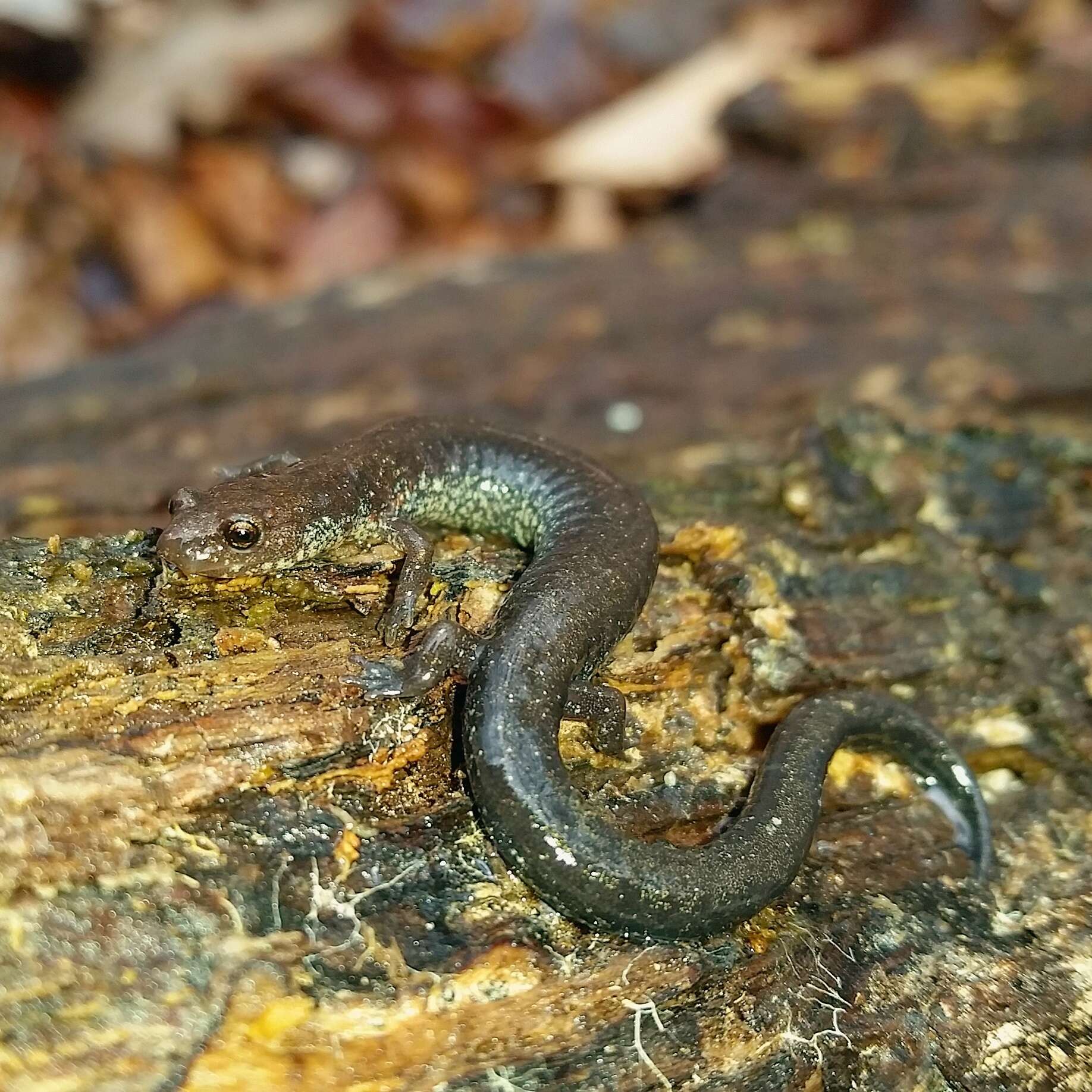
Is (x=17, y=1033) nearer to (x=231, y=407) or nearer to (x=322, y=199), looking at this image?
(x=231, y=407)

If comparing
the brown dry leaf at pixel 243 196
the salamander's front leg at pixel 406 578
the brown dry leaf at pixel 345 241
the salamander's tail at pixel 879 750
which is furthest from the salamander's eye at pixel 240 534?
the brown dry leaf at pixel 243 196

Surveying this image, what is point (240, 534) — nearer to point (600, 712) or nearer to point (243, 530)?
point (243, 530)

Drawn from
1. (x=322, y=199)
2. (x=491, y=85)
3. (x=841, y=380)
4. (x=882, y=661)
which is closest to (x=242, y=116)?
(x=322, y=199)

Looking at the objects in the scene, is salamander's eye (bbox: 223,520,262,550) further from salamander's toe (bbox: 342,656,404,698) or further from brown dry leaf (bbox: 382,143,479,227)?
brown dry leaf (bbox: 382,143,479,227)

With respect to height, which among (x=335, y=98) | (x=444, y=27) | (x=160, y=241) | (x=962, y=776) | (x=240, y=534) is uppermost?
(x=444, y=27)

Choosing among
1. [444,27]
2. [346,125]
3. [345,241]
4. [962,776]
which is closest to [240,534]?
[962,776]

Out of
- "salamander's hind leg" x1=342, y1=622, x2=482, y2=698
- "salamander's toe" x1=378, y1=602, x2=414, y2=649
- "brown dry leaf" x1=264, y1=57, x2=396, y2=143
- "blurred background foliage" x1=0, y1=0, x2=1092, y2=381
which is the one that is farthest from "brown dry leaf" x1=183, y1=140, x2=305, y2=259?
"salamander's hind leg" x1=342, y1=622, x2=482, y2=698

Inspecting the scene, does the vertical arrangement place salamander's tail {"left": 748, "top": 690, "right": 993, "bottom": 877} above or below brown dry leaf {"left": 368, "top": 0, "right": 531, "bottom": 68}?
below
